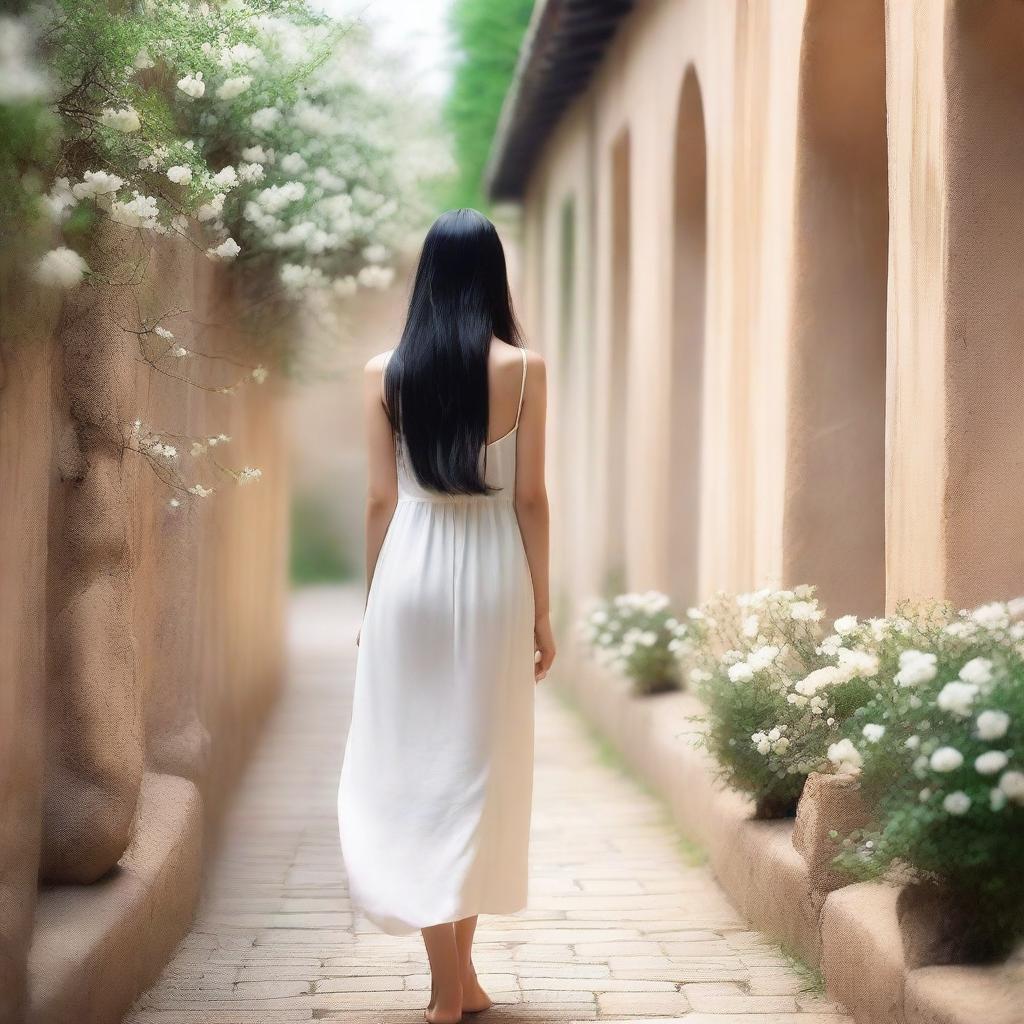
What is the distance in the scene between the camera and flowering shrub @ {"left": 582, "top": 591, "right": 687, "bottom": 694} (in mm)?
7930

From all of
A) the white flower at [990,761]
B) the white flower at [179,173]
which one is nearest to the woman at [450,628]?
the white flower at [179,173]

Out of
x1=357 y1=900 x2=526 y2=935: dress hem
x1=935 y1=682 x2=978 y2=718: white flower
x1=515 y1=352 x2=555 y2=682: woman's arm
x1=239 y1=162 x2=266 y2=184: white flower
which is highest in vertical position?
x1=239 y1=162 x2=266 y2=184: white flower

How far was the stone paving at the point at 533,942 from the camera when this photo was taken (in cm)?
412

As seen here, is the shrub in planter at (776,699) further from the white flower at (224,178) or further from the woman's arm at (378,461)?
the white flower at (224,178)

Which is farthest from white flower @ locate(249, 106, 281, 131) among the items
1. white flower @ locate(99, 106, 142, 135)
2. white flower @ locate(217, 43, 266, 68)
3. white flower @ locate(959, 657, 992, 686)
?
white flower @ locate(959, 657, 992, 686)

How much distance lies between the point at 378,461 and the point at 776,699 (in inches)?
64.4

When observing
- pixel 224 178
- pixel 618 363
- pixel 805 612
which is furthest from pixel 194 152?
pixel 618 363

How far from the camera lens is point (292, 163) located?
218 inches

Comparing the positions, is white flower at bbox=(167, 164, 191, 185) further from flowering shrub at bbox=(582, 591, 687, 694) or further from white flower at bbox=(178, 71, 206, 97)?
flowering shrub at bbox=(582, 591, 687, 694)

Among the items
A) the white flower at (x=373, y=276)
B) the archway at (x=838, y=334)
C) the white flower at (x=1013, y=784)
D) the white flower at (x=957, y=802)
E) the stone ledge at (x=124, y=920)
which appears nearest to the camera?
the white flower at (x=1013, y=784)

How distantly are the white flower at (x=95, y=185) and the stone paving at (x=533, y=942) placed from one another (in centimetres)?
215

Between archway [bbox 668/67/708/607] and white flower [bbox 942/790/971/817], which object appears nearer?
white flower [bbox 942/790/971/817]

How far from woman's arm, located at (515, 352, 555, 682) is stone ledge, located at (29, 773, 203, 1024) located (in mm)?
1265

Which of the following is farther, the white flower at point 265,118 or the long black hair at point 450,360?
the white flower at point 265,118
